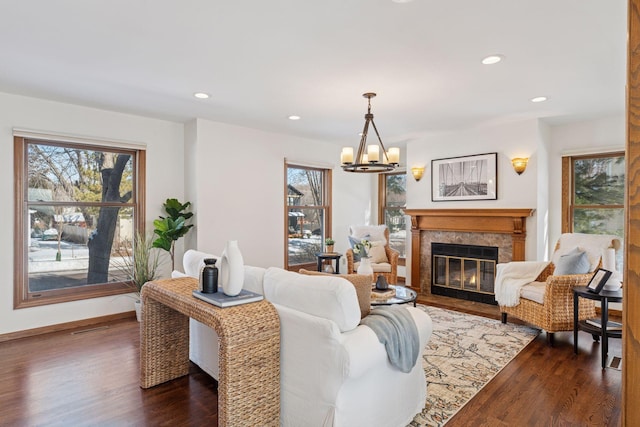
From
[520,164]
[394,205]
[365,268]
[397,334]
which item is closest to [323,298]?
[397,334]

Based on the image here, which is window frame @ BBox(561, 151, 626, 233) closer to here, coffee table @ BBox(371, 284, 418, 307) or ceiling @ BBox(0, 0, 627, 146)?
ceiling @ BBox(0, 0, 627, 146)

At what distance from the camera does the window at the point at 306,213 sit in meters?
6.06

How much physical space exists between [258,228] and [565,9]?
168 inches

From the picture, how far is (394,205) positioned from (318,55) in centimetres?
462

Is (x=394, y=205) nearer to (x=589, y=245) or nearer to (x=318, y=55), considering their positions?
(x=589, y=245)

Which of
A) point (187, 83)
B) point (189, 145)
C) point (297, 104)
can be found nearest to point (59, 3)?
point (187, 83)

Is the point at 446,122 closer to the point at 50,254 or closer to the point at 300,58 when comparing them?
the point at 300,58

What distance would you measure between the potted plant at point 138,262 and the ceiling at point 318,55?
5.44ft

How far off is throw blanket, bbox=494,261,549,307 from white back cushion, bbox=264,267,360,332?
271 centimetres

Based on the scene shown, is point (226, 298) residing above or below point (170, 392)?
above

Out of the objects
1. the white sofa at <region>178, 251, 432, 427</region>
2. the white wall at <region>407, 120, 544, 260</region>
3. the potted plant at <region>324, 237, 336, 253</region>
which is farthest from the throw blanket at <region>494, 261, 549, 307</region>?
the potted plant at <region>324, 237, 336, 253</region>

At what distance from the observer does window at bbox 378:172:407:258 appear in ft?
22.7

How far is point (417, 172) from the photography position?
587 cm

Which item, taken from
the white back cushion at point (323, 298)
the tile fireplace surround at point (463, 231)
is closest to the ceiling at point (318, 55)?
the tile fireplace surround at point (463, 231)
